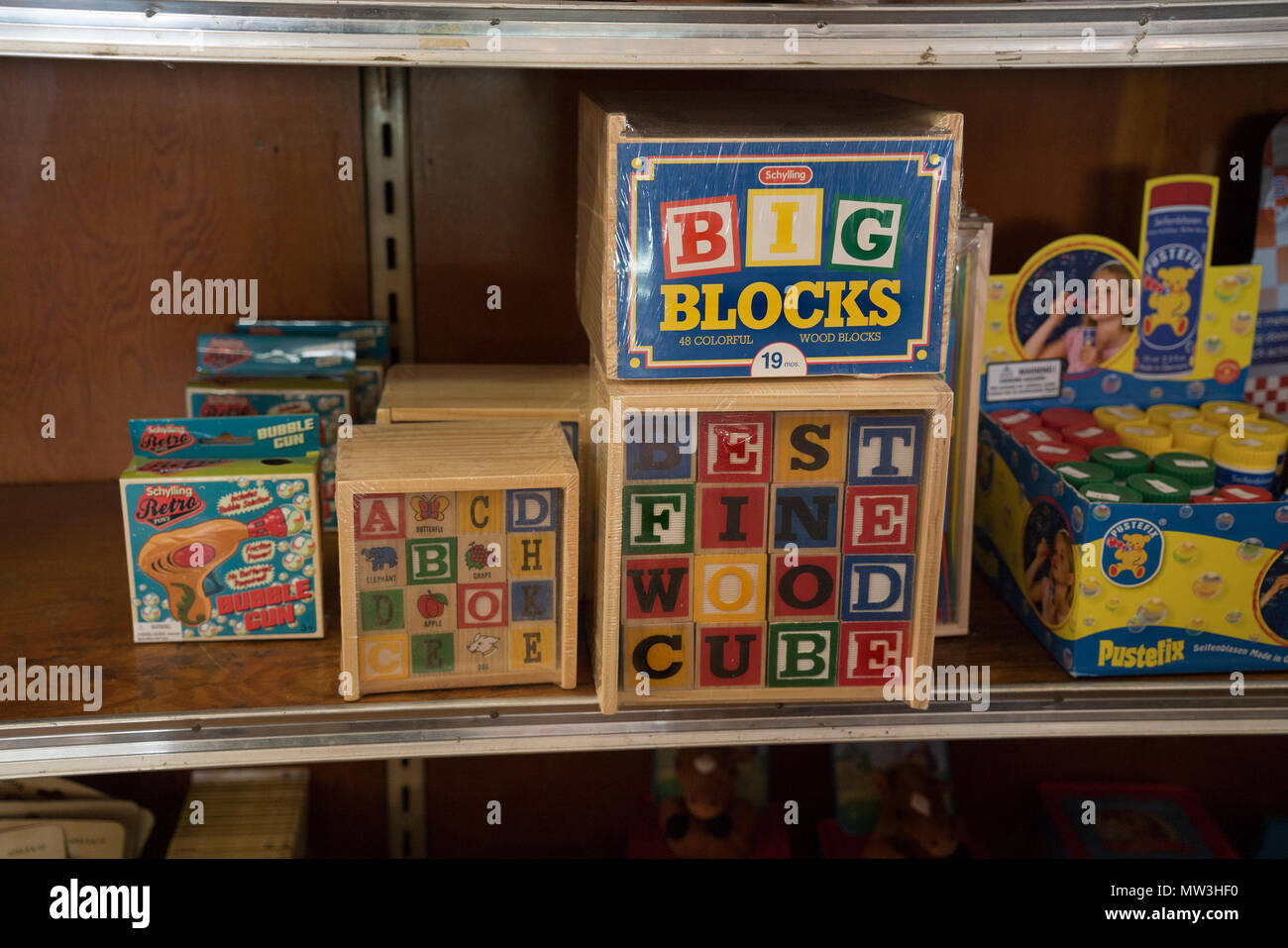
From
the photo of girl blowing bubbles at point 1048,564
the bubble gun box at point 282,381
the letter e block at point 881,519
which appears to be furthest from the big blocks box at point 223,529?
the photo of girl blowing bubbles at point 1048,564

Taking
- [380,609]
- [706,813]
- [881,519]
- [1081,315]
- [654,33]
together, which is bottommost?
[706,813]

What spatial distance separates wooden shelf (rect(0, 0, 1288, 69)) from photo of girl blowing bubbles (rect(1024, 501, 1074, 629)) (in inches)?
20.9

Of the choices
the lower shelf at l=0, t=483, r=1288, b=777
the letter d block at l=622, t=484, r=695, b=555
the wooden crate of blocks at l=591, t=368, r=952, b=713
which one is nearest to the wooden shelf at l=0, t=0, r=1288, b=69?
the wooden crate of blocks at l=591, t=368, r=952, b=713

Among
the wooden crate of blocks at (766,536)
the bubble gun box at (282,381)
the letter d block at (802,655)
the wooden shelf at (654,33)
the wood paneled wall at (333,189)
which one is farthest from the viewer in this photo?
the wood paneled wall at (333,189)

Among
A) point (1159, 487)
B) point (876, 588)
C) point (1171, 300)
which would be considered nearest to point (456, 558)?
point (876, 588)

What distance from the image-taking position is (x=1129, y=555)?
4.38ft

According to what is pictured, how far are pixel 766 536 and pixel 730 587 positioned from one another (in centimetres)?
7

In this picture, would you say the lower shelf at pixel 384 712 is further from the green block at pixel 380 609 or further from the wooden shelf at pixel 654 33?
the wooden shelf at pixel 654 33

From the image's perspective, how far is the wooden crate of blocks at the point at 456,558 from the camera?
4.13 feet

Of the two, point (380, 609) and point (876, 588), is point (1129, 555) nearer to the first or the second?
point (876, 588)

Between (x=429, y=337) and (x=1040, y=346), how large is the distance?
911 millimetres

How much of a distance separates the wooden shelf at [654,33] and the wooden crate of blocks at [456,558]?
0.42m

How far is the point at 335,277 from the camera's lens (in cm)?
170

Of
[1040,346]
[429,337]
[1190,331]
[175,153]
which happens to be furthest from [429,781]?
[1190,331]
